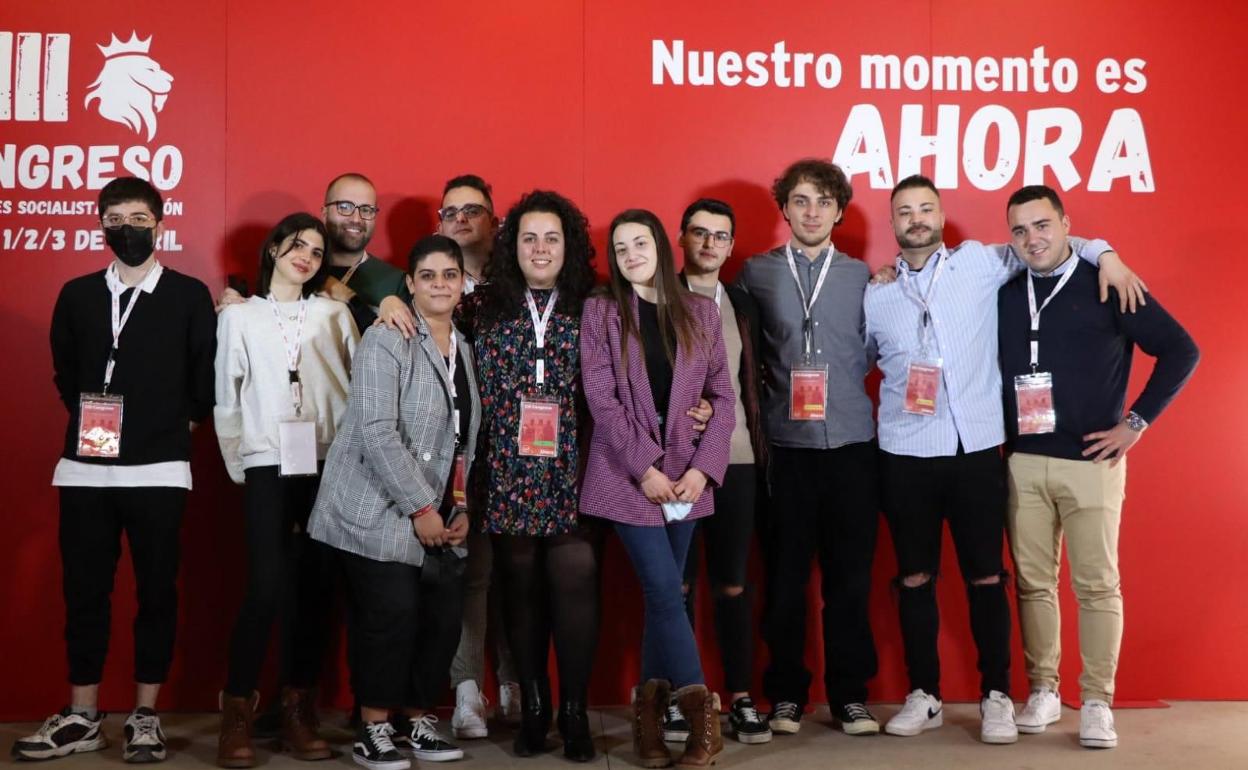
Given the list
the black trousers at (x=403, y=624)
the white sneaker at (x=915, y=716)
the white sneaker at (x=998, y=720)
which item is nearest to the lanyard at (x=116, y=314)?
the black trousers at (x=403, y=624)

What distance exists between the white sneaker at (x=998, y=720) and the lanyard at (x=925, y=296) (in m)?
1.14

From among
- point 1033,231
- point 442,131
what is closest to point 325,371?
point 442,131

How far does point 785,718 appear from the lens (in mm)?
3621

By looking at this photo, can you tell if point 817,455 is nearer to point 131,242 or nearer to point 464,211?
point 464,211

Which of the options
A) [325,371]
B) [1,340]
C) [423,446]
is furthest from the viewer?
[1,340]

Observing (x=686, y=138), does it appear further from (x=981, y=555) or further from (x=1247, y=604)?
(x=1247, y=604)

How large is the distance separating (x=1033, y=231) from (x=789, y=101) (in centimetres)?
108

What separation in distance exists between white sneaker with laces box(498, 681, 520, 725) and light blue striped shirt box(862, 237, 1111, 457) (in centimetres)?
148

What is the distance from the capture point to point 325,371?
340 centimetres

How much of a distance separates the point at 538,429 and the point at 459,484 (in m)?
0.30

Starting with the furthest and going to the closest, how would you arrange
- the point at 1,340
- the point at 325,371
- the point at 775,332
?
the point at 1,340 → the point at 775,332 → the point at 325,371

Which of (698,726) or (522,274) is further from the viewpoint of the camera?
(522,274)

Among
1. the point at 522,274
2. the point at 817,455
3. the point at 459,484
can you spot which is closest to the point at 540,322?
the point at 522,274

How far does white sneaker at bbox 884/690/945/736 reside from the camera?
3621 millimetres
